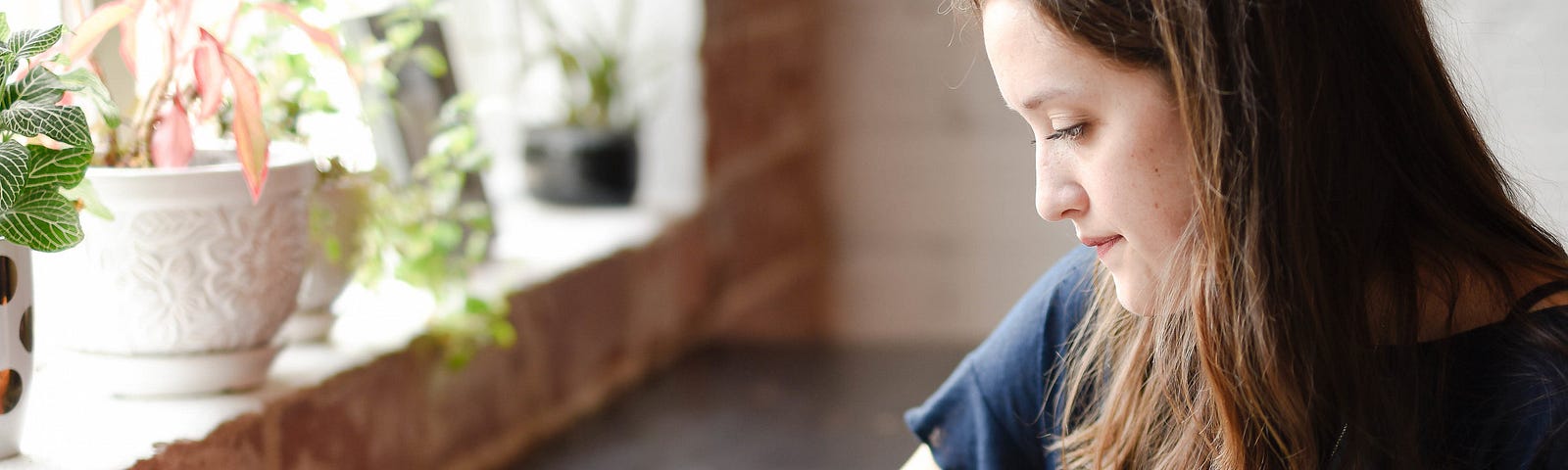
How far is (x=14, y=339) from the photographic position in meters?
0.89

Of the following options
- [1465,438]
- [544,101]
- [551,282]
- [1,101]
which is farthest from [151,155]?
[544,101]

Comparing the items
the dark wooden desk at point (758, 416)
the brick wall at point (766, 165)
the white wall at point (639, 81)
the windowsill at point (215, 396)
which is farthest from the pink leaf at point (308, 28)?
the brick wall at point (766, 165)

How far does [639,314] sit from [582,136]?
0.30m

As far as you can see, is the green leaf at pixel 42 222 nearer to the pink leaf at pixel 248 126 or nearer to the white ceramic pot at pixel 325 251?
the pink leaf at pixel 248 126

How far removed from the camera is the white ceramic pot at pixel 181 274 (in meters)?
0.97

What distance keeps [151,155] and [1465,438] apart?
0.91m

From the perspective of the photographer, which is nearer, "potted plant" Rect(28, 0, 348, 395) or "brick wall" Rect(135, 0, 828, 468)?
"potted plant" Rect(28, 0, 348, 395)

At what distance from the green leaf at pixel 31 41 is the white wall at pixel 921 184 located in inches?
83.9

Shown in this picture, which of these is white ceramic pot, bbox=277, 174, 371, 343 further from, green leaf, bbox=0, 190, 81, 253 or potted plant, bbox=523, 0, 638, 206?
potted plant, bbox=523, 0, 638, 206

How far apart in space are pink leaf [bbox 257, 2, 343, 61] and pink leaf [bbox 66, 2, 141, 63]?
101 millimetres

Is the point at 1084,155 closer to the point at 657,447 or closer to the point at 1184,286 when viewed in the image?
the point at 1184,286

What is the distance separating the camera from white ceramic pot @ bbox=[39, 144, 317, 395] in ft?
3.17

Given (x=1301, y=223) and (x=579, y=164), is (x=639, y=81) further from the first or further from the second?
(x=1301, y=223)

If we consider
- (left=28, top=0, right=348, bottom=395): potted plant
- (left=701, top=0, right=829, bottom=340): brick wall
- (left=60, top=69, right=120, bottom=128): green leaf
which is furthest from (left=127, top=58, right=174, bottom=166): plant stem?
(left=701, top=0, right=829, bottom=340): brick wall
